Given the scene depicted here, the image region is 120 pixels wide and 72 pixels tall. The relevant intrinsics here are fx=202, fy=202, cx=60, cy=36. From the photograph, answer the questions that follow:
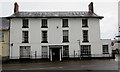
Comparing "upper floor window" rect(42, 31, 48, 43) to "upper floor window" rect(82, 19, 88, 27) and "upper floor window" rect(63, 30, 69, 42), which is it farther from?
"upper floor window" rect(82, 19, 88, 27)

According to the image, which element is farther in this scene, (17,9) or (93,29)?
(17,9)

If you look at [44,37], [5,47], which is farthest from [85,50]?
[5,47]

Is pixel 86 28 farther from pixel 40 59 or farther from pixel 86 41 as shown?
pixel 40 59

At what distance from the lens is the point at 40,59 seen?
34.2 m

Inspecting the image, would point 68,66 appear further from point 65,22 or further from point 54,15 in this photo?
point 54,15

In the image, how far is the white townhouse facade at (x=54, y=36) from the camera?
34594 mm

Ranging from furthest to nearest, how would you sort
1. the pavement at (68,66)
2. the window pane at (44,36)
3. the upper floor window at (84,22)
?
the upper floor window at (84,22) → the window pane at (44,36) → the pavement at (68,66)

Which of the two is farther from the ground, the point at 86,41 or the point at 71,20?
the point at 71,20

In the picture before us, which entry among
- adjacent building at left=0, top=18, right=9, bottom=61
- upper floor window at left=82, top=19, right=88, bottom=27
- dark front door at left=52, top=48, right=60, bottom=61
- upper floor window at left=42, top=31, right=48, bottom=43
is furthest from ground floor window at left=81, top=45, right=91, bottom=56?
adjacent building at left=0, top=18, right=9, bottom=61

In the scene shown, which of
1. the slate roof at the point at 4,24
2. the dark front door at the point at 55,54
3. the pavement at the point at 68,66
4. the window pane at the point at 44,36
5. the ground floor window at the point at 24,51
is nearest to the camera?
the pavement at the point at 68,66

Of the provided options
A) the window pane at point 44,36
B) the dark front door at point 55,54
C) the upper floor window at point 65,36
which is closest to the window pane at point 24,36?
the window pane at point 44,36

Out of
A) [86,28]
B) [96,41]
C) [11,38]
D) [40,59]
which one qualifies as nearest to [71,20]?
[86,28]

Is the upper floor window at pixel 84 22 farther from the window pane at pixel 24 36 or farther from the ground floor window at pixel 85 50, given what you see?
the window pane at pixel 24 36

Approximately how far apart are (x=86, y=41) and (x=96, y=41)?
177 cm
